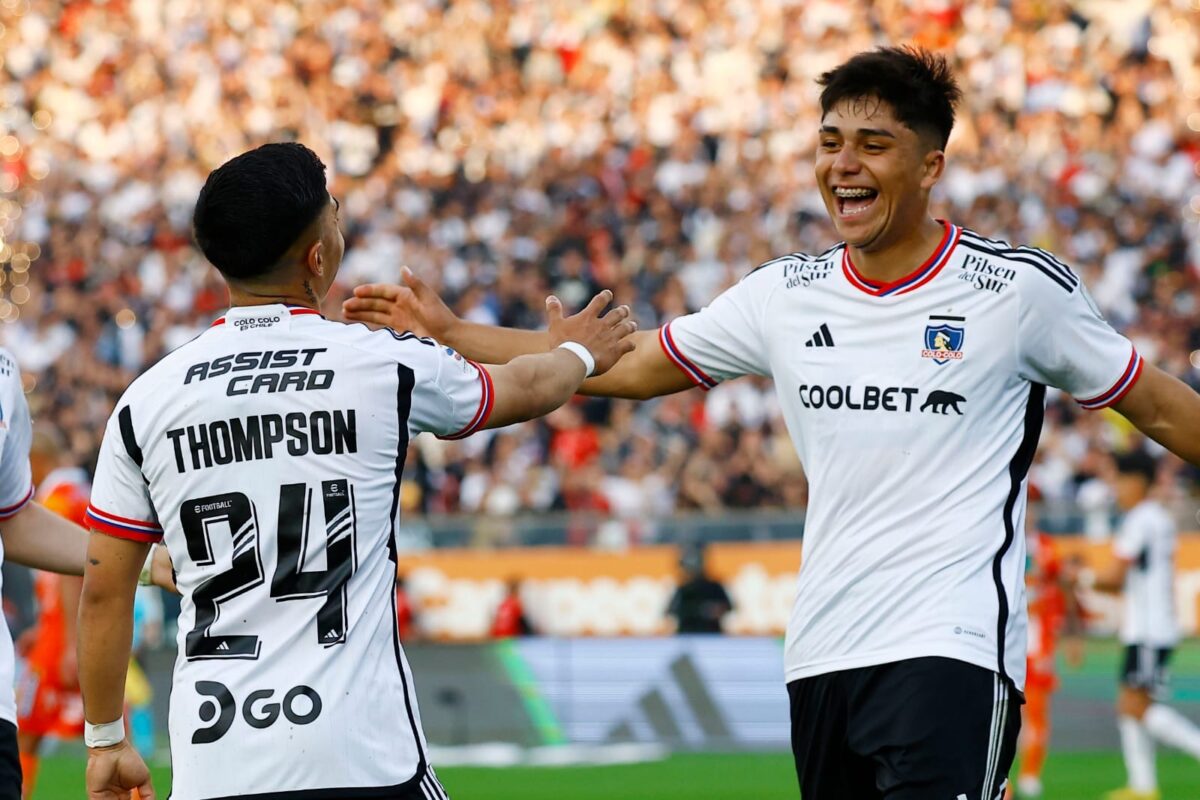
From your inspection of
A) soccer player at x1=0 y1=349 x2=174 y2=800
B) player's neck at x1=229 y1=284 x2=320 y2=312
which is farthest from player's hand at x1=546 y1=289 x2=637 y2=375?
soccer player at x1=0 y1=349 x2=174 y2=800

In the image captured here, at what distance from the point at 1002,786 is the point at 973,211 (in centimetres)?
1849

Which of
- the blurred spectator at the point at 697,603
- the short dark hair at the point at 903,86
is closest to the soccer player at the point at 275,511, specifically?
the short dark hair at the point at 903,86

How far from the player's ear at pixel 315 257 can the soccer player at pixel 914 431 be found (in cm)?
106

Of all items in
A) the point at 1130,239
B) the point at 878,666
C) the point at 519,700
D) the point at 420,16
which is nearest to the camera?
the point at 878,666

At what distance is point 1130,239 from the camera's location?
22562 millimetres

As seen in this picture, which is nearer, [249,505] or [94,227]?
[249,505]

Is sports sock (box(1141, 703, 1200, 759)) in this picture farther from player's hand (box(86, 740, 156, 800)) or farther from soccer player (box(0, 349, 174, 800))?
player's hand (box(86, 740, 156, 800))

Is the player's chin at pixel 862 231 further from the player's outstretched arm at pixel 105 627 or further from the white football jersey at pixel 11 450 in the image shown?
the white football jersey at pixel 11 450

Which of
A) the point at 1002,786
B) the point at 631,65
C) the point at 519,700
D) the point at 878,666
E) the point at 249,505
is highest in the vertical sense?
the point at 631,65

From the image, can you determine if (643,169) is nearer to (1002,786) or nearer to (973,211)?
(973,211)

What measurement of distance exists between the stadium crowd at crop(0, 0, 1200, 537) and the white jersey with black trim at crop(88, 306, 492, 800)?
1603 centimetres

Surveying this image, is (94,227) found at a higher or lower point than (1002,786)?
higher

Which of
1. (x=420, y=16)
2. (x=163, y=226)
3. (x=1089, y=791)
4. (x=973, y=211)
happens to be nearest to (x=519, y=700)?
(x=1089, y=791)

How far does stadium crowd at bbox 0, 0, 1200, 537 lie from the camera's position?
2181 cm
